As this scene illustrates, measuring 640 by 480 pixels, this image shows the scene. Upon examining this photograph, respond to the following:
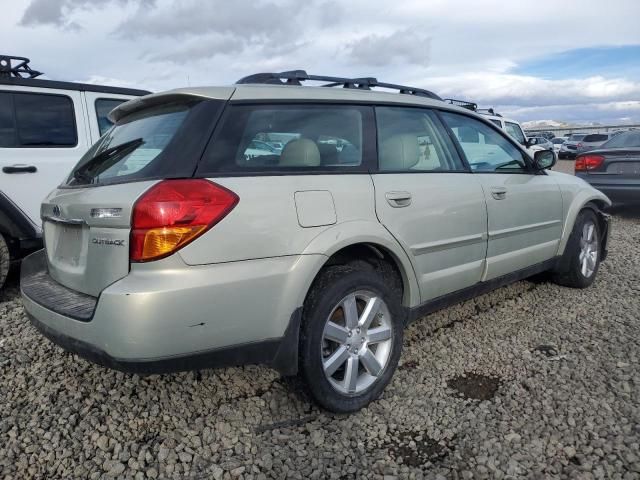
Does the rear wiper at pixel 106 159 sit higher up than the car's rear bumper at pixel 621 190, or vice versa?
the rear wiper at pixel 106 159

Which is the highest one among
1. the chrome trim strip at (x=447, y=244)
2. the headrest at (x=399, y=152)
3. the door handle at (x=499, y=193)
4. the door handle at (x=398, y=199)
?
the headrest at (x=399, y=152)

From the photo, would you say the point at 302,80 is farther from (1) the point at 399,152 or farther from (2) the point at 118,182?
(2) the point at 118,182

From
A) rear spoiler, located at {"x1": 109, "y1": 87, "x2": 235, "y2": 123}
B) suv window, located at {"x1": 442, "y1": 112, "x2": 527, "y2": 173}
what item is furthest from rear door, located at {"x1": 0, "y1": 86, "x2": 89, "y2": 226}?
suv window, located at {"x1": 442, "y1": 112, "x2": 527, "y2": 173}

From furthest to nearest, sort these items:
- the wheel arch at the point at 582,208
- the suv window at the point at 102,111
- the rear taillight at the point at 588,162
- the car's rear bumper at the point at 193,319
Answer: the rear taillight at the point at 588,162 → the suv window at the point at 102,111 → the wheel arch at the point at 582,208 → the car's rear bumper at the point at 193,319

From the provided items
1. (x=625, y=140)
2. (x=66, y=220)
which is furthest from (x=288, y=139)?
(x=625, y=140)

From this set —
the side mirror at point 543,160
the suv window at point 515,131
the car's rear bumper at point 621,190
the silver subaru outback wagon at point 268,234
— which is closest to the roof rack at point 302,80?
the silver subaru outback wagon at point 268,234

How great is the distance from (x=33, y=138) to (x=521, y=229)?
162 inches

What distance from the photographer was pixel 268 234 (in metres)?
2.28

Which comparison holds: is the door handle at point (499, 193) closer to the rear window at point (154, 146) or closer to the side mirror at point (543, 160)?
the side mirror at point (543, 160)

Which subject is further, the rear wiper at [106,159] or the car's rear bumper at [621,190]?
the car's rear bumper at [621,190]

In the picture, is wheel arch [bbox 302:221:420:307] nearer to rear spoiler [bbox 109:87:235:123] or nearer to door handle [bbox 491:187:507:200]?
rear spoiler [bbox 109:87:235:123]

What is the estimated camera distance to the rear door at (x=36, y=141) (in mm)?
4375

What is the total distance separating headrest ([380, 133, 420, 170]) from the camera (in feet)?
9.71

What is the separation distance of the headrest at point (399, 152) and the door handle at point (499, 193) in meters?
0.68
